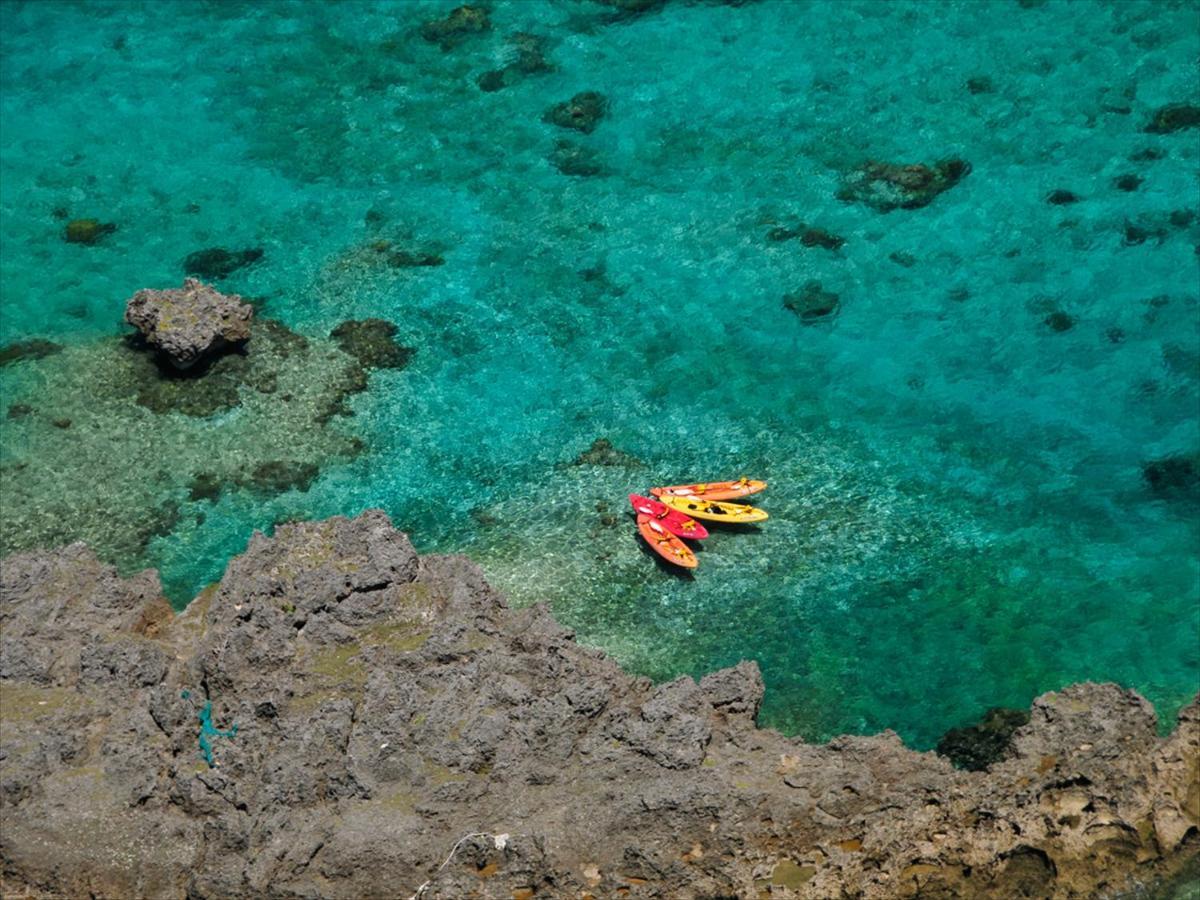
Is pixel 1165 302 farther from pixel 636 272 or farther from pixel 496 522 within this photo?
pixel 496 522

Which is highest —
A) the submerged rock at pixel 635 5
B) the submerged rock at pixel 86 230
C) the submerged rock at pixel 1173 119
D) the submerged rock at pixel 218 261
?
the submerged rock at pixel 635 5

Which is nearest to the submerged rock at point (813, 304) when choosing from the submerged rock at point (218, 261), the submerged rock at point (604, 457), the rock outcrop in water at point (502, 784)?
the submerged rock at point (604, 457)

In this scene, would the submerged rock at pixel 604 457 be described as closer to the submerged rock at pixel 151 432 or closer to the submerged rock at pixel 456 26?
the submerged rock at pixel 151 432

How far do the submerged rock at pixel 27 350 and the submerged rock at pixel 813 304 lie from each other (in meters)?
16.2

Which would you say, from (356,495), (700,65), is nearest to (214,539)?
(356,495)

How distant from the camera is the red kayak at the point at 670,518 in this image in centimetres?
3409

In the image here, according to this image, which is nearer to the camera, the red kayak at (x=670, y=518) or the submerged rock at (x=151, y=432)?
the red kayak at (x=670, y=518)

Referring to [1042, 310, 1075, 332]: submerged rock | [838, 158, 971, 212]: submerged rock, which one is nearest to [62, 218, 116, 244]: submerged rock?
[838, 158, 971, 212]: submerged rock

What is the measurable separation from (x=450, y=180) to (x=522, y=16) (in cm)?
716

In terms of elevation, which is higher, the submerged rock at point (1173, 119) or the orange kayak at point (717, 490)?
the submerged rock at point (1173, 119)

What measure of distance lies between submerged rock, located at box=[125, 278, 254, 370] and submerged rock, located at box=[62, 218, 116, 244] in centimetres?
419

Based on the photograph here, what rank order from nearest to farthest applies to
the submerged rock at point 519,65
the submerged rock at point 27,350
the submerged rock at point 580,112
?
the submerged rock at point 27,350 < the submerged rock at point 580,112 < the submerged rock at point 519,65

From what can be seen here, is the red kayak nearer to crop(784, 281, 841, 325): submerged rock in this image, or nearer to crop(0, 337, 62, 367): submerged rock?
crop(784, 281, 841, 325): submerged rock

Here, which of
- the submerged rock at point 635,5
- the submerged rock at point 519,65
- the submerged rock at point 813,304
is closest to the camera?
the submerged rock at point 813,304
